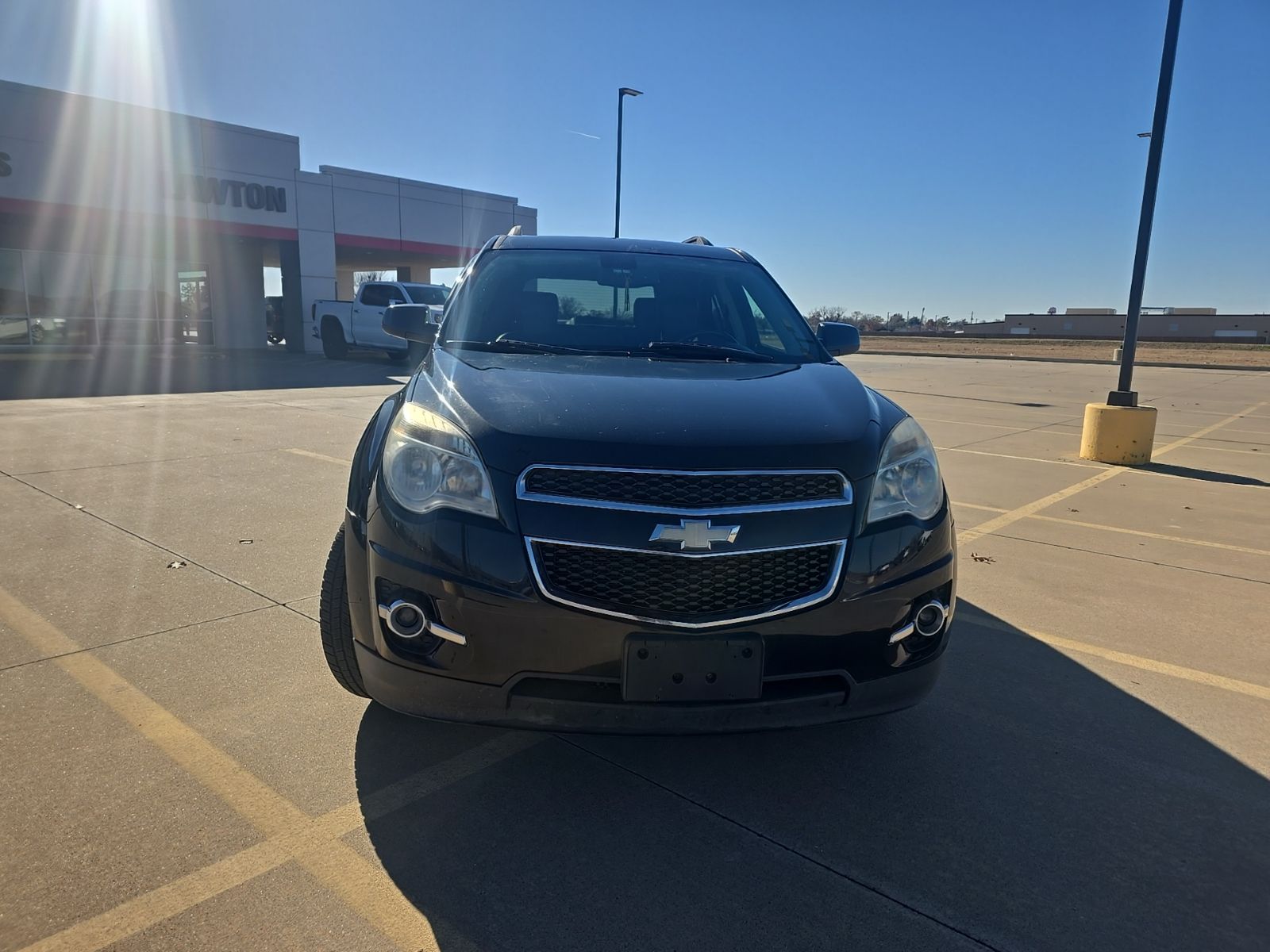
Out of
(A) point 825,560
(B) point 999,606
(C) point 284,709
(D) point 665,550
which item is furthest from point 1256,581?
(C) point 284,709

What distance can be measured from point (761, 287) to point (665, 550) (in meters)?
2.27

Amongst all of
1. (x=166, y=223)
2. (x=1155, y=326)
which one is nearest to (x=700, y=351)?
(x=166, y=223)

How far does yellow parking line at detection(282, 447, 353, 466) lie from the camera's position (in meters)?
8.05

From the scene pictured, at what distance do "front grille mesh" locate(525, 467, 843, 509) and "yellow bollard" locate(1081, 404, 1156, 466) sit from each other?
827cm

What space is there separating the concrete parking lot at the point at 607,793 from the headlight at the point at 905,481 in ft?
3.06

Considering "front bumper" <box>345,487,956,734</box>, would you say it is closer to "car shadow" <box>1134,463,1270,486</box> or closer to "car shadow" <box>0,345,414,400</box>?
"car shadow" <box>1134,463,1270,486</box>

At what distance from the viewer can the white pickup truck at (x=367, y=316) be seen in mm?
21391

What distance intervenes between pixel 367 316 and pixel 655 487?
21.7 meters

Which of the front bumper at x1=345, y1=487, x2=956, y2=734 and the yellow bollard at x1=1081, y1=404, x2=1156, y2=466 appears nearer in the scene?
the front bumper at x1=345, y1=487, x2=956, y2=734

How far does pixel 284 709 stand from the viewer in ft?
10.3

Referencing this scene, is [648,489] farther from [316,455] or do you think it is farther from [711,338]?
[316,455]

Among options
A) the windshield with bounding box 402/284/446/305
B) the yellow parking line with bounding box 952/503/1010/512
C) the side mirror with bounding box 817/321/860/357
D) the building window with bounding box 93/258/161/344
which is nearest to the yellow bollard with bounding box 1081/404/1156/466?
the yellow parking line with bounding box 952/503/1010/512

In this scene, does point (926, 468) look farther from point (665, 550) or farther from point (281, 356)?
point (281, 356)

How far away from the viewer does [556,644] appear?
2268mm
